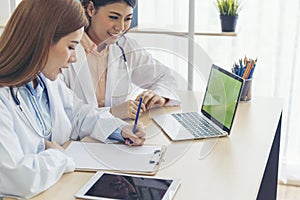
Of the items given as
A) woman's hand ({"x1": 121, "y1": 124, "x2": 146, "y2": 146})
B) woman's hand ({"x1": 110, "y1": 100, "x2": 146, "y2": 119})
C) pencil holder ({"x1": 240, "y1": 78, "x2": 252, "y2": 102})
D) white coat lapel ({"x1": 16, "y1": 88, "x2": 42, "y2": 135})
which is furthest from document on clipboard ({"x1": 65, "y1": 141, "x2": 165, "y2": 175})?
pencil holder ({"x1": 240, "y1": 78, "x2": 252, "y2": 102})

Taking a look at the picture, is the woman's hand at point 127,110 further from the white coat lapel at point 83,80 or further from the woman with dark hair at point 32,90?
the woman with dark hair at point 32,90

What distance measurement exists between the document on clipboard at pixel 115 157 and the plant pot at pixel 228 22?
1.26 m

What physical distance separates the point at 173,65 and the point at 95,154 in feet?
5.07

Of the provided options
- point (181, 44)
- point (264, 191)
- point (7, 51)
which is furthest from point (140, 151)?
point (181, 44)

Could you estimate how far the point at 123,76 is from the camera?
2.09 metres

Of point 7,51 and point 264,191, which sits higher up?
point 7,51

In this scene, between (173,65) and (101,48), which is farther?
(173,65)

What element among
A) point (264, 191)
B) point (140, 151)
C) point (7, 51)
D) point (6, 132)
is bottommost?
point (264, 191)

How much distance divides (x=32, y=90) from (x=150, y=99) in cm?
61

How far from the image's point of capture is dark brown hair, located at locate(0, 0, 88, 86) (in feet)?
4.14

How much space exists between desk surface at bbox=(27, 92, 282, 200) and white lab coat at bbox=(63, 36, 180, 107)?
9.5 inches

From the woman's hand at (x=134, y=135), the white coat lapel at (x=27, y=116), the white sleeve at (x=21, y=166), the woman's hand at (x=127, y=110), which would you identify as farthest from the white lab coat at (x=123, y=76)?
the white sleeve at (x=21, y=166)

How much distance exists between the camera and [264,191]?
211 centimetres

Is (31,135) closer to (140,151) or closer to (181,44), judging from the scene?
(140,151)
